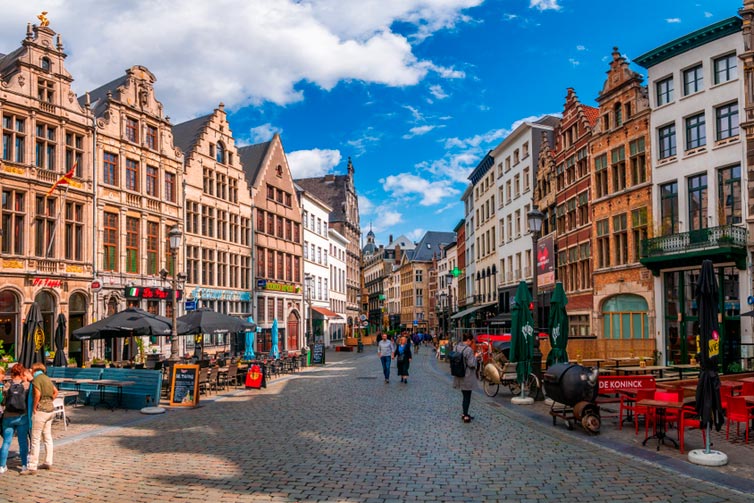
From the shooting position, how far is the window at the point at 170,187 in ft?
123

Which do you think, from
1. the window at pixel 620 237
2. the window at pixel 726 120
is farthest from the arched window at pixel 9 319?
the window at pixel 726 120

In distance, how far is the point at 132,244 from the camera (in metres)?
34.2

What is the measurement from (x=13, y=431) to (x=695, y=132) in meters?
28.3

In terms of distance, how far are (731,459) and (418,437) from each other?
205 inches

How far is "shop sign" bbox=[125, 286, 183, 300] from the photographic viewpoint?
33.0 m

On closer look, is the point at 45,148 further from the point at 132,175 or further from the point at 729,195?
the point at 729,195

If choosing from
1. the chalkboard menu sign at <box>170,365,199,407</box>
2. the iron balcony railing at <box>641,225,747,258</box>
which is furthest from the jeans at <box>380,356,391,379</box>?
the iron balcony railing at <box>641,225,747,258</box>

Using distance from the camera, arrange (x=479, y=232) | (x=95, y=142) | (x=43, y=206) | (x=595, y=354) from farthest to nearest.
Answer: (x=479, y=232), (x=95, y=142), (x=43, y=206), (x=595, y=354)

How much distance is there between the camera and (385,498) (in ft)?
27.0

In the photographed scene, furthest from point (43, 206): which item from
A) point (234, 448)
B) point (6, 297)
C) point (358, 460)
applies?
point (358, 460)

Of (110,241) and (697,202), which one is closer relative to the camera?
(697,202)

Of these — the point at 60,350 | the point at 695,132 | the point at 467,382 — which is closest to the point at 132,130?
the point at 60,350

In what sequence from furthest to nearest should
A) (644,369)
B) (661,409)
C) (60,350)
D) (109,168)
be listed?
(109,168)
(60,350)
(644,369)
(661,409)

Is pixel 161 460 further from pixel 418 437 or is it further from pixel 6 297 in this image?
pixel 6 297
